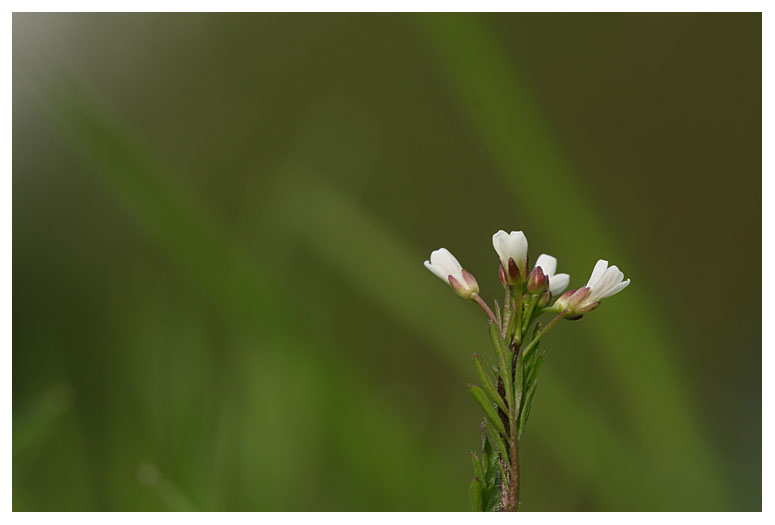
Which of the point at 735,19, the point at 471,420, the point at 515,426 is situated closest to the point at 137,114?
the point at 471,420

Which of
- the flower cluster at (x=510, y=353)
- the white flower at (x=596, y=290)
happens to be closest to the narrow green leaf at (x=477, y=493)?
the flower cluster at (x=510, y=353)

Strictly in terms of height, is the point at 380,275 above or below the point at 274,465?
above

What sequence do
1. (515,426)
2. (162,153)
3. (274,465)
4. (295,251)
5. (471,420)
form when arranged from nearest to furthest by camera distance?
(515,426)
(274,465)
(295,251)
(471,420)
(162,153)

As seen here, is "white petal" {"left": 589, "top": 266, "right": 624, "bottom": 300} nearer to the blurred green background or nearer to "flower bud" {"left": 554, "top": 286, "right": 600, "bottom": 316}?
"flower bud" {"left": 554, "top": 286, "right": 600, "bottom": 316}

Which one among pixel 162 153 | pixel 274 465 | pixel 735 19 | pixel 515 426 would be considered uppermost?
pixel 735 19

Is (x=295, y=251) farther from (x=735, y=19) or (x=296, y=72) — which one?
(x=735, y=19)

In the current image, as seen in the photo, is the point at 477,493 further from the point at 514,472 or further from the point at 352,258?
the point at 352,258
